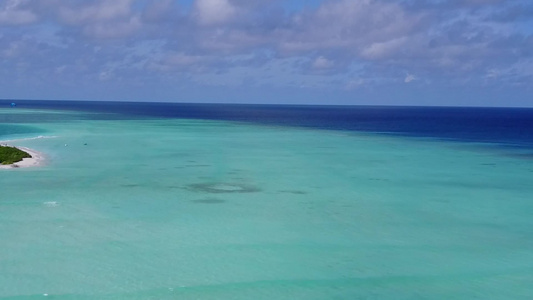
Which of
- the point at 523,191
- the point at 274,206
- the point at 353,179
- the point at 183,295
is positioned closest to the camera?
the point at 183,295

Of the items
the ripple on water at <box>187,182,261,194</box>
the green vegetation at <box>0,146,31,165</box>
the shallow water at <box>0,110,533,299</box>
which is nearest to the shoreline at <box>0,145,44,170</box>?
the green vegetation at <box>0,146,31,165</box>

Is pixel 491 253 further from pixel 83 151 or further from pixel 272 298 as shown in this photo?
pixel 83 151

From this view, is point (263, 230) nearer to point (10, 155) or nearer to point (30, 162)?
point (30, 162)

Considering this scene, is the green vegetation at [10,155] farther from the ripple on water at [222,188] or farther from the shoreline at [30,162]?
the ripple on water at [222,188]

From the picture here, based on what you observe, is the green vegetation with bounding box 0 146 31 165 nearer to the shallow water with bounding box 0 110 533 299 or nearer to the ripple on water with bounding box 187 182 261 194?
the shallow water with bounding box 0 110 533 299

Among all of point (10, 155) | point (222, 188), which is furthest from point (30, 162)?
point (222, 188)

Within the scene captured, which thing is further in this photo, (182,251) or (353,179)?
(353,179)

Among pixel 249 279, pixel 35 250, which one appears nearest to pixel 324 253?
pixel 249 279
